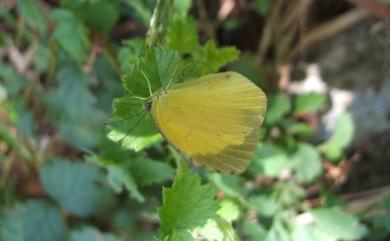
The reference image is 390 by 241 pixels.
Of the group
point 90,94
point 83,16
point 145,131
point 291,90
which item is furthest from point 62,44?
point 291,90

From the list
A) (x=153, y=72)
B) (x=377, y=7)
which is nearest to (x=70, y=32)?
(x=153, y=72)

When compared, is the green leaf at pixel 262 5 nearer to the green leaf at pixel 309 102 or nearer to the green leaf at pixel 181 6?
the green leaf at pixel 309 102

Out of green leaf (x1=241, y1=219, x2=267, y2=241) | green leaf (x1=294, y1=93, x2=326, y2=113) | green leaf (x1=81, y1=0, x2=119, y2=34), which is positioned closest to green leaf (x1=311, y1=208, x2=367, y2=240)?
green leaf (x1=241, y1=219, x2=267, y2=241)

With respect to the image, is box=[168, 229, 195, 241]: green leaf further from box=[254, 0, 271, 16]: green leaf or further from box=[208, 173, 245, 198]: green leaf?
box=[254, 0, 271, 16]: green leaf

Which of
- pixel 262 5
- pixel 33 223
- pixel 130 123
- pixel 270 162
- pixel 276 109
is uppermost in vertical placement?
pixel 262 5

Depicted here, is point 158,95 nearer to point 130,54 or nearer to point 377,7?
point 130,54

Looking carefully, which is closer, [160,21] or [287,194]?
[160,21]
